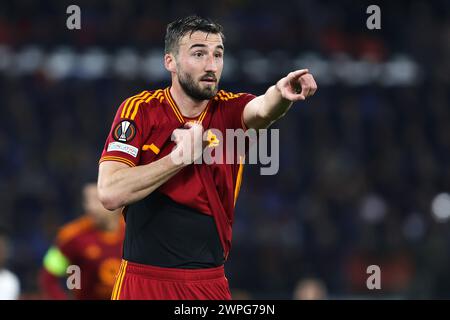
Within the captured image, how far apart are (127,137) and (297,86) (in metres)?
0.87

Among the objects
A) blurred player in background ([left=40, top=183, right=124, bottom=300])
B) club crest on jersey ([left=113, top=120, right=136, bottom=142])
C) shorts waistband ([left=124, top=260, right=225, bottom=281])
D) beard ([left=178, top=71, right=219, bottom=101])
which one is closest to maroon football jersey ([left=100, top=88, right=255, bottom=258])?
club crest on jersey ([left=113, top=120, right=136, bottom=142])

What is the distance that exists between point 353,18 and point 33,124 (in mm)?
6048

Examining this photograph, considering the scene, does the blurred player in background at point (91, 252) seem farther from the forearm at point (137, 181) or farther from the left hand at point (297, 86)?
the left hand at point (297, 86)

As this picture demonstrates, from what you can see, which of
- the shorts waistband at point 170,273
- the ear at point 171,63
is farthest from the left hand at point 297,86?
the shorts waistband at point 170,273

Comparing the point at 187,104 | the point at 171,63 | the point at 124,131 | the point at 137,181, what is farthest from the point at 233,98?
the point at 137,181

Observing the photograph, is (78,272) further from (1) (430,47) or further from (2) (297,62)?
(1) (430,47)

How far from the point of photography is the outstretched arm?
3863 millimetres

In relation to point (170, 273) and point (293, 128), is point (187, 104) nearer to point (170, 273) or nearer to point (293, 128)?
point (170, 273)

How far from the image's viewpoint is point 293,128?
13289mm

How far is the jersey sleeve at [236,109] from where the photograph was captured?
14.1ft

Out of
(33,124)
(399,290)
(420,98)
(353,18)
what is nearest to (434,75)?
(420,98)

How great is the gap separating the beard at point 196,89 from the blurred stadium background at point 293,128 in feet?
21.4

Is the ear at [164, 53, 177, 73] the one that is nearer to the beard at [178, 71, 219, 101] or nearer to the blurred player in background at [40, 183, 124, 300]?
the beard at [178, 71, 219, 101]

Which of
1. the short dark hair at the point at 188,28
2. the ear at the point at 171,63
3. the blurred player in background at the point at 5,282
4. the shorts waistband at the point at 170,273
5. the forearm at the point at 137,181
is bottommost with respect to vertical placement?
the blurred player in background at the point at 5,282
